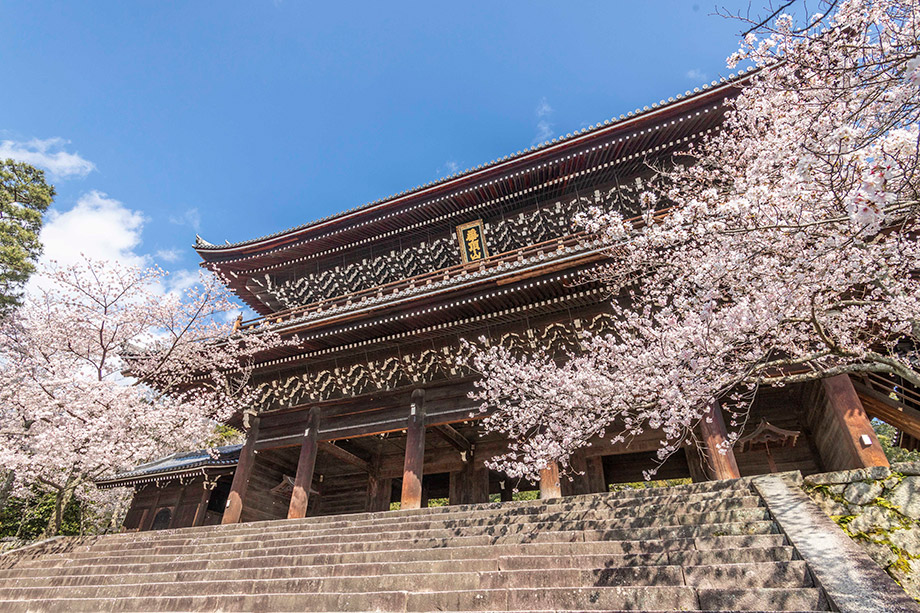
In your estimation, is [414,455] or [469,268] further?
[469,268]

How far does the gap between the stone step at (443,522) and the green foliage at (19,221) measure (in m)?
12.8

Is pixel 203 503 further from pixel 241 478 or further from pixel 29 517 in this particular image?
pixel 29 517

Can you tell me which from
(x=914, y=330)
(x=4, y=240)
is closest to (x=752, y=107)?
(x=914, y=330)

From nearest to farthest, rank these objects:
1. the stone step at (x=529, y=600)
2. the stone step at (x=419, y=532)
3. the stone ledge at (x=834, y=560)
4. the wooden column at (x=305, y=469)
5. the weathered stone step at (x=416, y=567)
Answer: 1. the stone ledge at (x=834, y=560)
2. the stone step at (x=529, y=600)
3. the weathered stone step at (x=416, y=567)
4. the stone step at (x=419, y=532)
5. the wooden column at (x=305, y=469)

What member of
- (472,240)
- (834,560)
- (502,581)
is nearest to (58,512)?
(502,581)

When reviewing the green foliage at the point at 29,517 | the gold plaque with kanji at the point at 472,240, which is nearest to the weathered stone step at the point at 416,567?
the gold plaque with kanji at the point at 472,240

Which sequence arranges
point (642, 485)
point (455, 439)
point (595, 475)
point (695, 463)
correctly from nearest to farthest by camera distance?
point (695, 463) < point (595, 475) < point (455, 439) < point (642, 485)

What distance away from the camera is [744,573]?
12.5ft

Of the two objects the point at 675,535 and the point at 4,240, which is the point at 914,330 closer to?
the point at 675,535

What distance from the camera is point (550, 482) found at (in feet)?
26.7

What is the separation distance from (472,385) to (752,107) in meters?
7.53

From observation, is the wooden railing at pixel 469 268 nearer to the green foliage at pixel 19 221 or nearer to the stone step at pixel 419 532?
the stone step at pixel 419 532

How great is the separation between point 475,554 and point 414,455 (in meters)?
4.32

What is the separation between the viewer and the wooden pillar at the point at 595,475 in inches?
410
